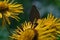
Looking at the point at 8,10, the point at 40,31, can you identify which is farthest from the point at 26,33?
the point at 8,10

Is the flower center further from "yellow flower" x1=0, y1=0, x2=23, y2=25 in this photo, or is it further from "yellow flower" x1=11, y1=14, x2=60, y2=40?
"yellow flower" x1=11, y1=14, x2=60, y2=40

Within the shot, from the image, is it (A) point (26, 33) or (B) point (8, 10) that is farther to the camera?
(B) point (8, 10)

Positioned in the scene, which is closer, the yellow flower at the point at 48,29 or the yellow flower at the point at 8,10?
the yellow flower at the point at 48,29

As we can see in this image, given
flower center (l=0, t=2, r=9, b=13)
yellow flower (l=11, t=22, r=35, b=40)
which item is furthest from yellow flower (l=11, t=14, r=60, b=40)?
flower center (l=0, t=2, r=9, b=13)

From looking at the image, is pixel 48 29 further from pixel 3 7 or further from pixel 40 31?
pixel 3 7

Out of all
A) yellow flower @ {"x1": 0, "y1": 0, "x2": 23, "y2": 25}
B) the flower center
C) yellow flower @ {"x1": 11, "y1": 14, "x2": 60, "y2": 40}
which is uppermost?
the flower center

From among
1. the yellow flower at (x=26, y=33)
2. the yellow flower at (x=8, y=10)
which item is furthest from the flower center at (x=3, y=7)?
the yellow flower at (x=26, y=33)

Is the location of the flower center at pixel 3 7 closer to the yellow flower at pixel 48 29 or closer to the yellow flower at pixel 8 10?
the yellow flower at pixel 8 10

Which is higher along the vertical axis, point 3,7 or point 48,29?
point 3,7

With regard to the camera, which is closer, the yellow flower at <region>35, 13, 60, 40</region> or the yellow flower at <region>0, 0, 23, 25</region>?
the yellow flower at <region>35, 13, 60, 40</region>

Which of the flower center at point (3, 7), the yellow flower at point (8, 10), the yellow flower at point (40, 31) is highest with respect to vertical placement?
the flower center at point (3, 7)
